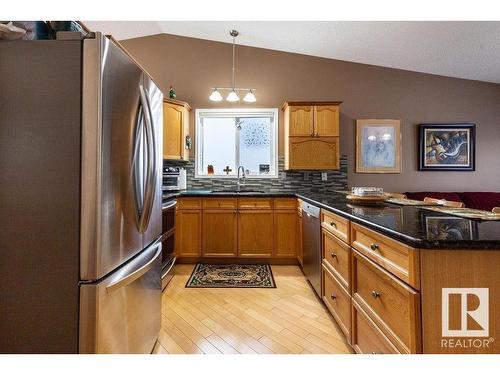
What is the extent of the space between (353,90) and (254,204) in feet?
7.88

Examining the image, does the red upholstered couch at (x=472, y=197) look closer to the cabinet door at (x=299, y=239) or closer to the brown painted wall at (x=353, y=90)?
the brown painted wall at (x=353, y=90)

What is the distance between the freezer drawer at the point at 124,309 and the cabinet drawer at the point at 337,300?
45.7 inches

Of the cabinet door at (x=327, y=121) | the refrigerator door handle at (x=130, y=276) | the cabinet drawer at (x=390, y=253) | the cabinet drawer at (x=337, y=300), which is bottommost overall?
the cabinet drawer at (x=337, y=300)

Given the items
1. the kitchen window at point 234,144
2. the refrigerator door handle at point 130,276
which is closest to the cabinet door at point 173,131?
the kitchen window at point 234,144

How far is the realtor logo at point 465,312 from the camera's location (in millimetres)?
881

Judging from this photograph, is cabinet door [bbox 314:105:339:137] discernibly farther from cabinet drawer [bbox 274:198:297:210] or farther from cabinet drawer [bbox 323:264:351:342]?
cabinet drawer [bbox 323:264:351:342]

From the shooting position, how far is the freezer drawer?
3.28 feet

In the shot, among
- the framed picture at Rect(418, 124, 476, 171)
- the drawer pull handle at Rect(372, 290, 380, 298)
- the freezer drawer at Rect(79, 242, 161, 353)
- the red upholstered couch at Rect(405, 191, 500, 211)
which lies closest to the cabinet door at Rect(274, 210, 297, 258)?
the freezer drawer at Rect(79, 242, 161, 353)

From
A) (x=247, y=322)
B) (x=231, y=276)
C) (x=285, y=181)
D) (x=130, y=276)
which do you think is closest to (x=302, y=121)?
(x=285, y=181)

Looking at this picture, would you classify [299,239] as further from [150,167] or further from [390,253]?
[150,167]

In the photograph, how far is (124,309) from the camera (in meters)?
1.16

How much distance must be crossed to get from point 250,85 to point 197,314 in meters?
3.18

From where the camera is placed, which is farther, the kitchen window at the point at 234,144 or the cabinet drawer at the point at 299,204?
the kitchen window at the point at 234,144

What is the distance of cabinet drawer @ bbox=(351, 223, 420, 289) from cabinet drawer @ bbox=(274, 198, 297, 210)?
1668mm
